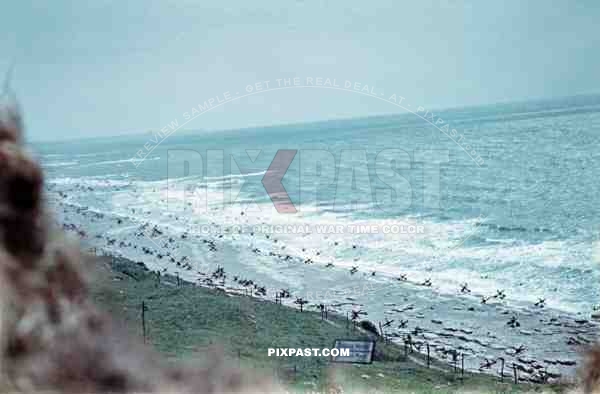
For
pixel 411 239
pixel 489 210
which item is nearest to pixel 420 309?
pixel 411 239

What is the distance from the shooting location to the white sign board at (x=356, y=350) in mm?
12873

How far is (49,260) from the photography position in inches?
103

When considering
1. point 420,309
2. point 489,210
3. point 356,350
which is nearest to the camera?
point 356,350

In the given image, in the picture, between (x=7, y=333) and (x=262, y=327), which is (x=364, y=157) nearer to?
(x=262, y=327)

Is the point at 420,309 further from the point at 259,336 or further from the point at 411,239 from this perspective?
the point at 411,239

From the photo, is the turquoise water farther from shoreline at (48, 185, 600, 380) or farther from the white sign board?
the white sign board

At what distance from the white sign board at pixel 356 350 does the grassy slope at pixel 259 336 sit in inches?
8.5

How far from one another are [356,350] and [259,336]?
8.66 feet

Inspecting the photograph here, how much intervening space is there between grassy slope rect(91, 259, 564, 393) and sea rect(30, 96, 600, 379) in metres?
1.71

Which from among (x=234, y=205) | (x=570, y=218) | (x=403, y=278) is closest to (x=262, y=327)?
(x=403, y=278)

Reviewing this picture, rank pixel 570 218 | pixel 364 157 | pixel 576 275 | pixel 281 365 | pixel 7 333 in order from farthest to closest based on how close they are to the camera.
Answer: pixel 364 157, pixel 570 218, pixel 576 275, pixel 281 365, pixel 7 333

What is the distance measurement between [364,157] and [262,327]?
180ft

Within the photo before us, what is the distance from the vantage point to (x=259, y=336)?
544 inches

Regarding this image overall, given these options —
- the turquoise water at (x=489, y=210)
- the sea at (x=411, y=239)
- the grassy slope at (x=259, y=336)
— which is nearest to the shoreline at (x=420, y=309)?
the sea at (x=411, y=239)
